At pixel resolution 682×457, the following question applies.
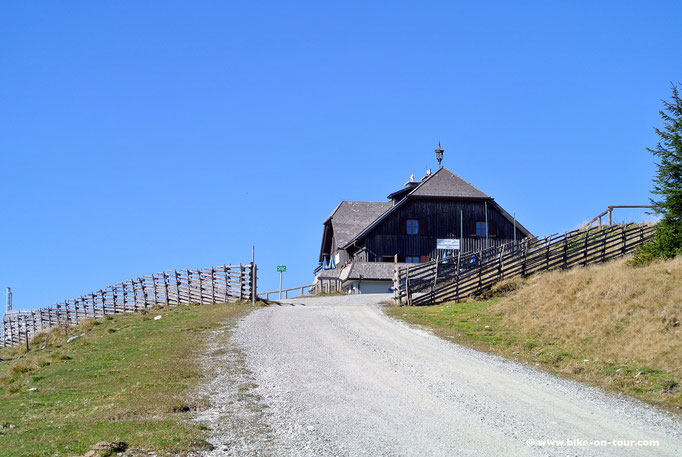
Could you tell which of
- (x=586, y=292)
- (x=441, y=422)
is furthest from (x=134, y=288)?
(x=441, y=422)

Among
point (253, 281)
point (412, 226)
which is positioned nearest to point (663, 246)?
point (253, 281)

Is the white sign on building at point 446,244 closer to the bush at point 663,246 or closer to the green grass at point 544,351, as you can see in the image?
the green grass at point 544,351

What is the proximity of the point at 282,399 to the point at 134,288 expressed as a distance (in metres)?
34.5

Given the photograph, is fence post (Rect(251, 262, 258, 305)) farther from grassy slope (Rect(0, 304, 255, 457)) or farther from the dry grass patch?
the dry grass patch

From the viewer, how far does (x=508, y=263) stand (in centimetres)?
3600

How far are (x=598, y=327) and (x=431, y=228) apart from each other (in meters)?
34.5

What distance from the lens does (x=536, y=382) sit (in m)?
16.5

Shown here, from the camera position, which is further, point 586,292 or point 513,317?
point 513,317

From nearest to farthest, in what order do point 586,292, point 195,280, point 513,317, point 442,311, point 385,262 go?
point 586,292, point 513,317, point 442,311, point 195,280, point 385,262

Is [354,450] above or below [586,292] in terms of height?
below

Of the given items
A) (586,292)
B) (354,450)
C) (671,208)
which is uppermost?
(671,208)

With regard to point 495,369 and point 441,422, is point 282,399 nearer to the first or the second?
point 441,422

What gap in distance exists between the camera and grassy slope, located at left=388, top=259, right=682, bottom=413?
1705cm

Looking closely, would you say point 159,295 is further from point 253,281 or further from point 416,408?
point 416,408
